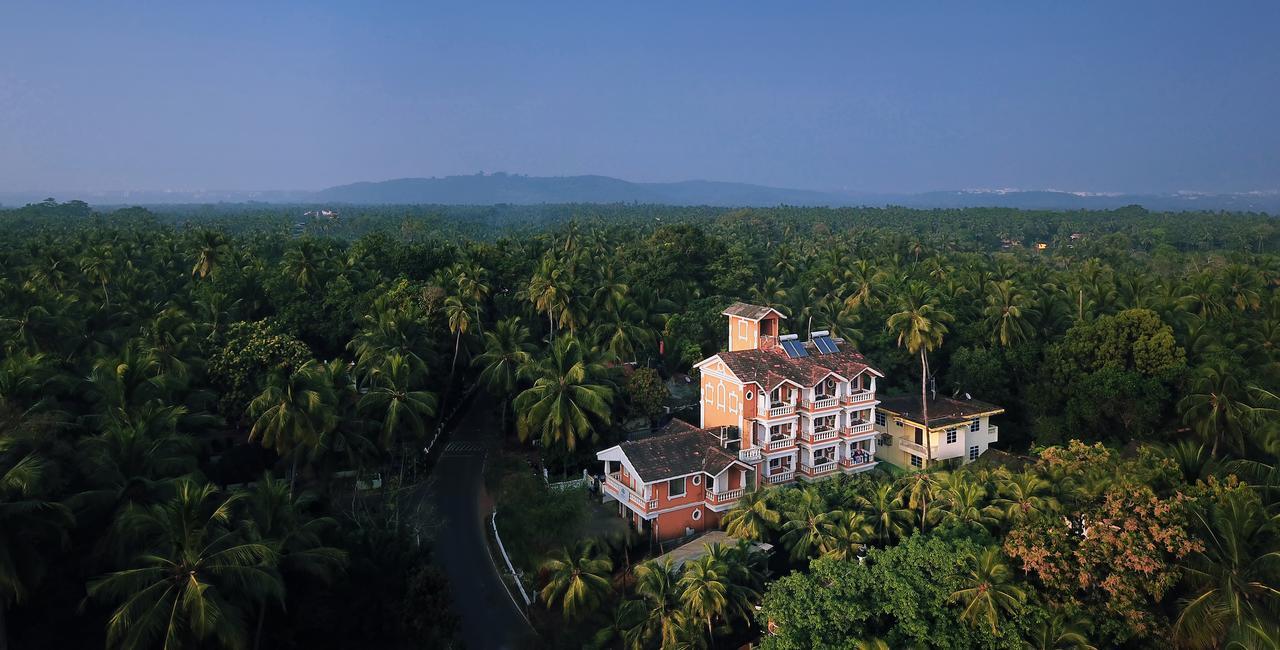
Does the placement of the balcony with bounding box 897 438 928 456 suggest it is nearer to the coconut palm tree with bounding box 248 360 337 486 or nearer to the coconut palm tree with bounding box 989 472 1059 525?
the coconut palm tree with bounding box 989 472 1059 525

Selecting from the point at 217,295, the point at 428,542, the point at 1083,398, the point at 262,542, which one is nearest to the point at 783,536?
the point at 428,542

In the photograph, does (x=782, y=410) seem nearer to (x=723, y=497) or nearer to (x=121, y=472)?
(x=723, y=497)

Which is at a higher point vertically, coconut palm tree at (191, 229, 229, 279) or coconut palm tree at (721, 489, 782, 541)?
coconut palm tree at (191, 229, 229, 279)

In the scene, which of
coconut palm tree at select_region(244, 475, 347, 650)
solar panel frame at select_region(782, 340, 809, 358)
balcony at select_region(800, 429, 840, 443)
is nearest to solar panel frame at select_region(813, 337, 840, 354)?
solar panel frame at select_region(782, 340, 809, 358)

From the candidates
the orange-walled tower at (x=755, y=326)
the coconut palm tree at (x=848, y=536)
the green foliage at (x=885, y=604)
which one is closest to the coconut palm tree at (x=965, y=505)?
the coconut palm tree at (x=848, y=536)

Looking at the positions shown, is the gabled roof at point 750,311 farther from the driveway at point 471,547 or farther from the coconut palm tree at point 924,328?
the driveway at point 471,547

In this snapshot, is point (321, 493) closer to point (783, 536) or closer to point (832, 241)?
point (783, 536)
